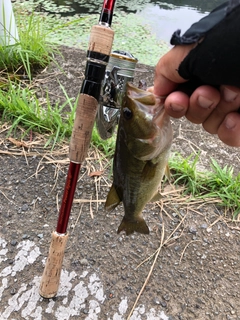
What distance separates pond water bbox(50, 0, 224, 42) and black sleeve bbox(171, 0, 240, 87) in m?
3.59

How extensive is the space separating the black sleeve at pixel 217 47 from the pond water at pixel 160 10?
359 cm

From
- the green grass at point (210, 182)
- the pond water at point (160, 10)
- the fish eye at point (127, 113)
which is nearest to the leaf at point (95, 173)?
the green grass at point (210, 182)

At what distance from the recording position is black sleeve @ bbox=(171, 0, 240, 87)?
2.67 ft

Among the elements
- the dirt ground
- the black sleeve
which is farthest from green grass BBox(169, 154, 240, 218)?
the black sleeve

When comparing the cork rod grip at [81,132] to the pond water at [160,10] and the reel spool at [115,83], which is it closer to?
the reel spool at [115,83]

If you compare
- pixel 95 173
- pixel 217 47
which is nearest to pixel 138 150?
pixel 217 47

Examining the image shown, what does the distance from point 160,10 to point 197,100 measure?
4.71 metres

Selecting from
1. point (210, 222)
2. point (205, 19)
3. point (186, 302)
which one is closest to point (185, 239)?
point (210, 222)

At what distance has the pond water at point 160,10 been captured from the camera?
15.3ft

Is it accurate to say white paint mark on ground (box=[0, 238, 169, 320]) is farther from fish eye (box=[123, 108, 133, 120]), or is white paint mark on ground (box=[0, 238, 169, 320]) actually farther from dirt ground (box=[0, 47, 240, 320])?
fish eye (box=[123, 108, 133, 120])

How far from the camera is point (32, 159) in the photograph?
223 cm

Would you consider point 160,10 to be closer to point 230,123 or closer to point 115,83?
point 115,83

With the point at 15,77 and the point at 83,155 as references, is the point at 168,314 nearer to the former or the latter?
the point at 83,155

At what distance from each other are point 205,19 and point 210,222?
1.37m
